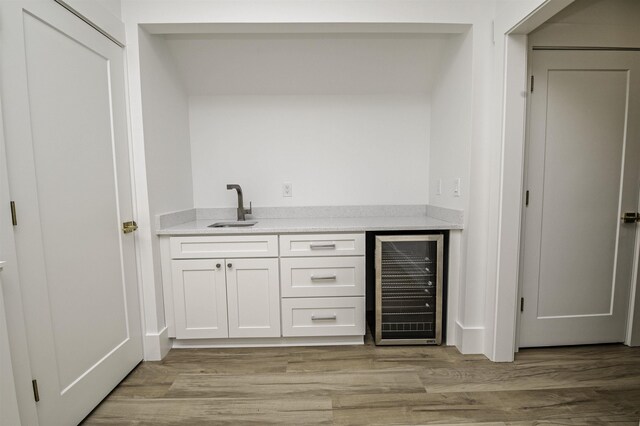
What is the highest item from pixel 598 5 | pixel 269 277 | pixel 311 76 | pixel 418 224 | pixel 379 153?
pixel 598 5

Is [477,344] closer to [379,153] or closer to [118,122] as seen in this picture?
[379,153]

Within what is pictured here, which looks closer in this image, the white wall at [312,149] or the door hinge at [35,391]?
the door hinge at [35,391]

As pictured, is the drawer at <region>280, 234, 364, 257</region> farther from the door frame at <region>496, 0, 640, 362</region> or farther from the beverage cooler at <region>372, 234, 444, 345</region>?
the door frame at <region>496, 0, 640, 362</region>

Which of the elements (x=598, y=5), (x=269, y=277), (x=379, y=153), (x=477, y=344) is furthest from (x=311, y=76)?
(x=477, y=344)

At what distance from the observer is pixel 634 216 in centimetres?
191

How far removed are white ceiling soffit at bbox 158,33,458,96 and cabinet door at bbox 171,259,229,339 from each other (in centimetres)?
142

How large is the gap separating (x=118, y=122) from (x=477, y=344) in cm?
262

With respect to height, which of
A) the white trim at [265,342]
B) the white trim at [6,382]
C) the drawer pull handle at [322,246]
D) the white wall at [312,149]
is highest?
the white wall at [312,149]

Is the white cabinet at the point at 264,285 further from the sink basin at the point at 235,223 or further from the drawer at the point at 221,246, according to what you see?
the sink basin at the point at 235,223

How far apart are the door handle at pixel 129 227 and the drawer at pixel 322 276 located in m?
0.92

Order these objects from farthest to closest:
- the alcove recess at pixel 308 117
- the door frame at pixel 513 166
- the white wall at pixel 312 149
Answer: the white wall at pixel 312 149 < the alcove recess at pixel 308 117 < the door frame at pixel 513 166

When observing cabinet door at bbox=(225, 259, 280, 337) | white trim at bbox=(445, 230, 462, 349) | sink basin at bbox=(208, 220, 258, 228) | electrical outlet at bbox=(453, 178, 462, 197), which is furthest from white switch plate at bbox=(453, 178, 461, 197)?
sink basin at bbox=(208, 220, 258, 228)

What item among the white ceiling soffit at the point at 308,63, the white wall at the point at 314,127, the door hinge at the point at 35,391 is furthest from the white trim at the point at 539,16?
the door hinge at the point at 35,391

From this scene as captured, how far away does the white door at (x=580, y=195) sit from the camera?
1.83 metres
